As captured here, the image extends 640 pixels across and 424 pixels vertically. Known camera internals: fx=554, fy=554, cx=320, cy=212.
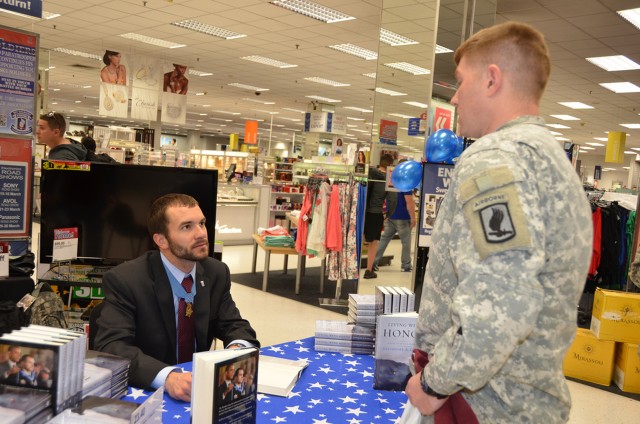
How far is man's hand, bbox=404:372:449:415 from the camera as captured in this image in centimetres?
128

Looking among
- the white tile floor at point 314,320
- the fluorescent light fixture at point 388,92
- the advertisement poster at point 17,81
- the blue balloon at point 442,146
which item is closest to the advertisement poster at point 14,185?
the advertisement poster at point 17,81

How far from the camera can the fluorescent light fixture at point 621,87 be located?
10.6 meters

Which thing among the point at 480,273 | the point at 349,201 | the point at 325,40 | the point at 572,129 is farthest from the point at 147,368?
the point at 572,129

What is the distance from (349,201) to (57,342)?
19.5ft

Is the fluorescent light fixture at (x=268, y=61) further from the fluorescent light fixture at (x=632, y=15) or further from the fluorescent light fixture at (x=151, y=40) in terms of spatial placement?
the fluorescent light fixture at (x=632, y=15)

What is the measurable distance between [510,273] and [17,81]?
106 inches

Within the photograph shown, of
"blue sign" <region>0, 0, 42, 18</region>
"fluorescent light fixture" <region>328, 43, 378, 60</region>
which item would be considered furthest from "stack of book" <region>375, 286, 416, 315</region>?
"fluorescent light fixture" <region>328, 43, 378, 60</region>

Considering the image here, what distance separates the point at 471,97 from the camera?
139 centimetres

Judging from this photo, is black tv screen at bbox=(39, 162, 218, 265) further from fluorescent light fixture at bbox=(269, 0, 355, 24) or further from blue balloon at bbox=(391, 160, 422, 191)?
fluorescent light fixture at bbox=(269, 0, 355, 24)

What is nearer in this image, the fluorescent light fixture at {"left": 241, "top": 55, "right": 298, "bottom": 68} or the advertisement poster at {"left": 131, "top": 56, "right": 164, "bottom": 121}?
the fluorescent light fixture at {"left": 241, "top": 55, "right": 298, "bottom": 68}

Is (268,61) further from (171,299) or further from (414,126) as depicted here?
(171,299)

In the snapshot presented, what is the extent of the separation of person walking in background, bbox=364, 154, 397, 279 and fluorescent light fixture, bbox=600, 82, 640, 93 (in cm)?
622

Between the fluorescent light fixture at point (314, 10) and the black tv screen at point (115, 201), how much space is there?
499 centimetres

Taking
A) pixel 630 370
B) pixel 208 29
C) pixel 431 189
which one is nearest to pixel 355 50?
pixel 208 29
